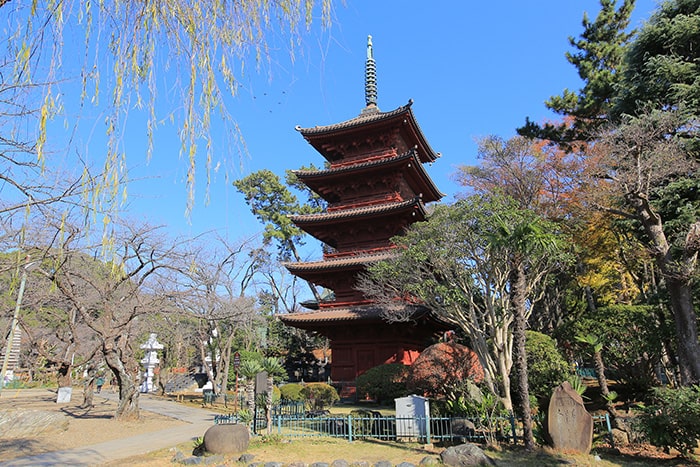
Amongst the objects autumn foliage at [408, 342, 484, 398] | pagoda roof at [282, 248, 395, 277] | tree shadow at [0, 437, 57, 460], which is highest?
pagoda roof at [282, 248, 395, 277]

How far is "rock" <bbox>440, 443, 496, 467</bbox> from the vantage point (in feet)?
27.9

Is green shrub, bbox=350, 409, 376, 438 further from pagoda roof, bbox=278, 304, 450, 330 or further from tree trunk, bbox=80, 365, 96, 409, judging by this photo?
tree trunk, bbox=80, 365, 96, 409

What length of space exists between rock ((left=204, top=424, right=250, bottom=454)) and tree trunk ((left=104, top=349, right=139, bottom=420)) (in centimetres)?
644

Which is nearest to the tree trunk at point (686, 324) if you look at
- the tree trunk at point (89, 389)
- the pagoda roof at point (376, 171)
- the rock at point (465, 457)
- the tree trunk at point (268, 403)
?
the rock at point (465, 457)

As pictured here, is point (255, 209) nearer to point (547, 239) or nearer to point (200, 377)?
point (200, 377)

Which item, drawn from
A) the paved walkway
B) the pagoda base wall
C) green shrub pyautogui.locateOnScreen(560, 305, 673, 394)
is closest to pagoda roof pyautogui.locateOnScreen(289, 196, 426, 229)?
the pagoda base wall

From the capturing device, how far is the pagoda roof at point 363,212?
20500 millimetres

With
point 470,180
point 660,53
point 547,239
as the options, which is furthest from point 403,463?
point 470,180

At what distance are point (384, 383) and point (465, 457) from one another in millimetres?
8456

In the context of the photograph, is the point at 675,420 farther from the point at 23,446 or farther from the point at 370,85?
the point at 370,85

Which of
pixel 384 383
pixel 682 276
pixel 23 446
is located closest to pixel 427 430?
pixel 384 383

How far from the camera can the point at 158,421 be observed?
16.4m

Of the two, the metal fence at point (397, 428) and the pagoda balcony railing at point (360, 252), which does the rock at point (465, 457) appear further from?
the pagoda balcony railing at point (360, 252)

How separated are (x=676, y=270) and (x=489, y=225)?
5036 millimetres
